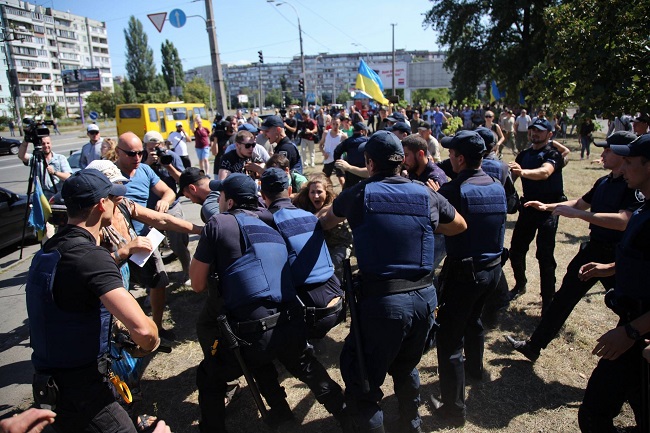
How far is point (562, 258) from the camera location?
6270mm

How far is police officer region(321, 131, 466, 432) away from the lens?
8.05 ft

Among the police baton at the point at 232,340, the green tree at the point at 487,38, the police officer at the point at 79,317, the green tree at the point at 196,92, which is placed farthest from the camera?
the green tree at the point at 196,92

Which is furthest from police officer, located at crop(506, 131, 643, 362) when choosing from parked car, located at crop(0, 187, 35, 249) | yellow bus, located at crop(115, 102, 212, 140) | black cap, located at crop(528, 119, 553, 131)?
yellow bus, located at crop(115, 102, 212, 140)

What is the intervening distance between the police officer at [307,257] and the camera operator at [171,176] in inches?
108

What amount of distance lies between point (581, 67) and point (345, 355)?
11.9 ft

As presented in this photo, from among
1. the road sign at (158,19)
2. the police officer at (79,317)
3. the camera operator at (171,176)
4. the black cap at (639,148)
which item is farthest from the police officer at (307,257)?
the road sign at (158,19)

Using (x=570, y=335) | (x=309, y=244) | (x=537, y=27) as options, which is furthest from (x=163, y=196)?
(x=537, y=27)

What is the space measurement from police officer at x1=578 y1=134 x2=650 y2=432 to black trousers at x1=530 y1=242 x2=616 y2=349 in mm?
980

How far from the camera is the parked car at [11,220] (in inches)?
300

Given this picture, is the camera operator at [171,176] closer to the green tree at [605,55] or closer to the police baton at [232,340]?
the police baton at [232,340]

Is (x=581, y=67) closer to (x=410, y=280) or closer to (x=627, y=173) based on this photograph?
(x=627, y=173)

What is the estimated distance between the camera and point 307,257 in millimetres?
2969

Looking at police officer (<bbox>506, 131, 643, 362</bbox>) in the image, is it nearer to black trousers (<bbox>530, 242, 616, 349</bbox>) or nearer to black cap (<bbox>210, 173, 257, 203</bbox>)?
black trousers (<bbox>530, 242, 616, 349</bbox>)

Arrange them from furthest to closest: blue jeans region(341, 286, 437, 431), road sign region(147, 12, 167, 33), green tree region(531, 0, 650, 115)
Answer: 1. road sign region(147, 12, 167, 33)
2. green tree region(531, 0, 650, 115)
3. blue jeans region(341, 286, 437, 431)
